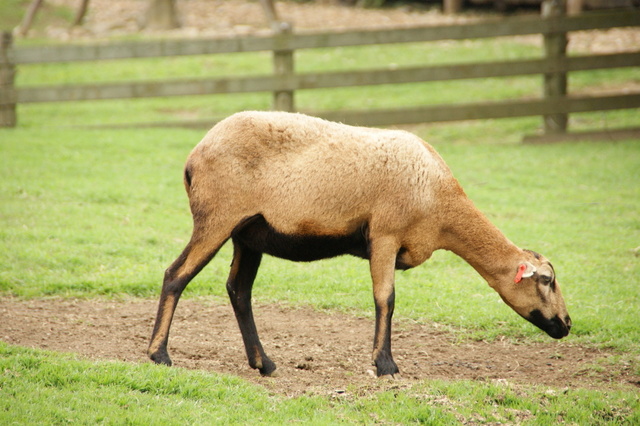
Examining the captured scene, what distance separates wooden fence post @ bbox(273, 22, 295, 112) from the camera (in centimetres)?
1302

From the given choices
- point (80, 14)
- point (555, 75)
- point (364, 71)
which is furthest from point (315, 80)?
point (80, 14)

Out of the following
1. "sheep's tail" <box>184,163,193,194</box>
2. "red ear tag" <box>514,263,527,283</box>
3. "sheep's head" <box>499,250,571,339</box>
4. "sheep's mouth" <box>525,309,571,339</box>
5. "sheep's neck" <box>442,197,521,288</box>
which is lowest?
"sheep's mouth" <box>525,309,571,339</box>

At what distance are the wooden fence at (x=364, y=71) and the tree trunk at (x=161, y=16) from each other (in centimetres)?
912

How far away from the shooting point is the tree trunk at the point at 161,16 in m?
21.9

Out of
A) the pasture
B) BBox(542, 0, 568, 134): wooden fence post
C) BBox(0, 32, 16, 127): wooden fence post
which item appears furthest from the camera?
BBox(542, 0, 568, 134): wooden fence post

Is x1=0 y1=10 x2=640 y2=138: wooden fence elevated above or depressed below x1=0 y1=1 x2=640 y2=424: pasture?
above

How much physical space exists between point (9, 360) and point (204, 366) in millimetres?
1338

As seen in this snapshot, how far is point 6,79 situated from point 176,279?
350 inches

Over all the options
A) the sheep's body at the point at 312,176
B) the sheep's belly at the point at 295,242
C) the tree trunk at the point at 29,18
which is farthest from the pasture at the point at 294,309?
the tree trunk at the point at 29,18

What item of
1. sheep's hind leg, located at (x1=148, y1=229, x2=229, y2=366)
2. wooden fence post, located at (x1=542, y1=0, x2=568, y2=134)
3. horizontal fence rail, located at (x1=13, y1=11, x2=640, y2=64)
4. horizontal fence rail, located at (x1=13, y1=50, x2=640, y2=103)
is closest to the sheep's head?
sheep's hind leg, located at (x1=148, y1=229, x2=229, y2=366)

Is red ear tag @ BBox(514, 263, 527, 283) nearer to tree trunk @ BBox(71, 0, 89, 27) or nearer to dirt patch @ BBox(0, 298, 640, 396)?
dirt patch @ BBox(0, 298, 640, 396)

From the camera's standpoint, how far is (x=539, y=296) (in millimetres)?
5715

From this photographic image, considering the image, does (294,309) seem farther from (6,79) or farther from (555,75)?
(555,75)

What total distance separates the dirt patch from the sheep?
36 cm
